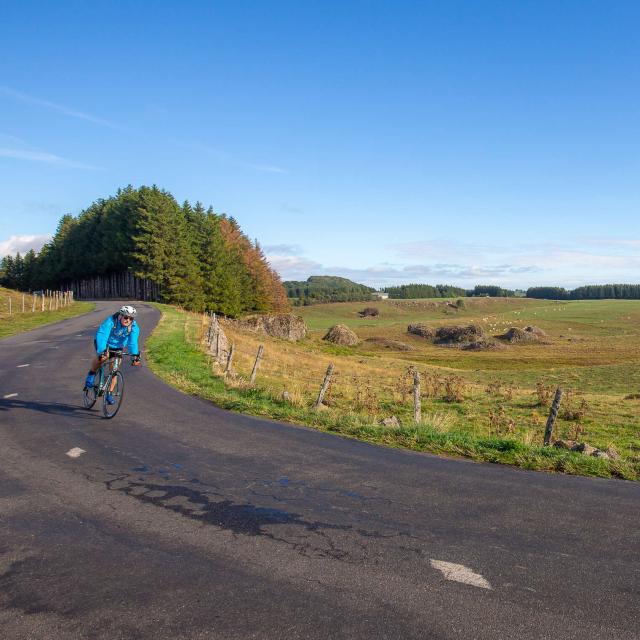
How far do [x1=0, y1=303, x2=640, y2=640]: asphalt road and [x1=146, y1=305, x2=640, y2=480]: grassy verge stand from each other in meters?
0.85

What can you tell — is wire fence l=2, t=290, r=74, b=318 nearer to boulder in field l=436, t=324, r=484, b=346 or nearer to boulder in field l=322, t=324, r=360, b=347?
boulder in field l=322, t=324, r=360, b=347

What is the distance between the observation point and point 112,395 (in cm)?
1204

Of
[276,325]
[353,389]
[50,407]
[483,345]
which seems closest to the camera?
[50,407]

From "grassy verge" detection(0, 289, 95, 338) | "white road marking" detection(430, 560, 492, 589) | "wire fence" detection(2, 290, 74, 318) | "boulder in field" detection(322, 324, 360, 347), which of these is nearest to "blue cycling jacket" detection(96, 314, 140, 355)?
"white road marking" detection(430, 560, 492, 589)

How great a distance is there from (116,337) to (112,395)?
1279 millimetres

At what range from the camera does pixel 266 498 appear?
711cm

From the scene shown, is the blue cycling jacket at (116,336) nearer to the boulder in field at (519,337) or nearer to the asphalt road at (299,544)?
the asphalt road at (299,544)

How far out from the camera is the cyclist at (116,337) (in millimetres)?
11945

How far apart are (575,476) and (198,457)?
5924mm

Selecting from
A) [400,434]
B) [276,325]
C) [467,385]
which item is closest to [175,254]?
[276,325]

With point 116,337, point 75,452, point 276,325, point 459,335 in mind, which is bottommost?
point 459,335

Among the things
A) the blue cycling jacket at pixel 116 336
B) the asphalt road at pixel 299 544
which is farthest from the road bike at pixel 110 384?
the asphalt road at pixel 299 544

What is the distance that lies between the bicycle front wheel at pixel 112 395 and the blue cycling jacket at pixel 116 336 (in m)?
0.62

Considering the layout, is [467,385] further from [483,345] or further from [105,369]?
[483,345]
